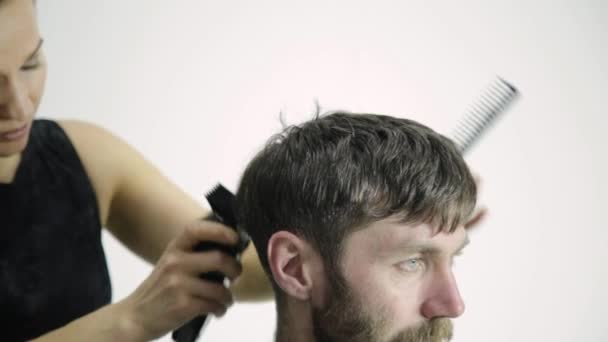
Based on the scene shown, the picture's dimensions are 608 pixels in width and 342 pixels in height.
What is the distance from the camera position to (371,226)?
1.04 m

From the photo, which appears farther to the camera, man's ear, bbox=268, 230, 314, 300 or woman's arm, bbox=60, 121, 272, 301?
woman's arm, bbox=60, 121, 272, 301

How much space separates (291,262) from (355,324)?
128 millimetres

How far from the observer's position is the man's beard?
1.04 m

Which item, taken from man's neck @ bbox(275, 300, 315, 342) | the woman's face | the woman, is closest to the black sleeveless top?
the woman

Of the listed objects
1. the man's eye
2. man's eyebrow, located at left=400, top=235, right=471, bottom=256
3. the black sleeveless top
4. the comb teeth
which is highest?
the comb teeth

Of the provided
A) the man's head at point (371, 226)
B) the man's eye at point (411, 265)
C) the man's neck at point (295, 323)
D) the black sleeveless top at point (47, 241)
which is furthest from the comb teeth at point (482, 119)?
the black sleeveless top at point (47, 241)

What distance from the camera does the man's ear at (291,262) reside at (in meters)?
1.08

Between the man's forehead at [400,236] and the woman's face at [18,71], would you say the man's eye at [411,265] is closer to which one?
the man's forehead at [400,236]

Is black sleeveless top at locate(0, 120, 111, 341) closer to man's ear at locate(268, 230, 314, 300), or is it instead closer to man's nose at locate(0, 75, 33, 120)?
man's nose at locate(0, 75, 33, 120)

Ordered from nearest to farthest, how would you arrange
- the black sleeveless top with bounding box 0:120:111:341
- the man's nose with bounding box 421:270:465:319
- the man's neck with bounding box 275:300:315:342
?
the man's nose with bounding box 421:270:465:319, the man's neck with bounding box 275:300:315:342, the black sleeveless top with bounding box 0:120:111:341

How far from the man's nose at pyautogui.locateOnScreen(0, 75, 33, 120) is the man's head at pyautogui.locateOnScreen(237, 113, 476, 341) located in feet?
1.19

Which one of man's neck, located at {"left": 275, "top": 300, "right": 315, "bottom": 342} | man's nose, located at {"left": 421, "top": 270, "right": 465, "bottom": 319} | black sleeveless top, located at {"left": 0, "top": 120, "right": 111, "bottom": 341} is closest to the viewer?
man's nose, located at {"left": 421, "top": 270, "right": 465, "bottom": 319}


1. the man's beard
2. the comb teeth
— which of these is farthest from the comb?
the comb teeth

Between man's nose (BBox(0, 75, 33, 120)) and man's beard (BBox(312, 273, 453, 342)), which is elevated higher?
man's nose (BBox(0, 75, 33, 120))
